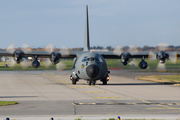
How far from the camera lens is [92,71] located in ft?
105

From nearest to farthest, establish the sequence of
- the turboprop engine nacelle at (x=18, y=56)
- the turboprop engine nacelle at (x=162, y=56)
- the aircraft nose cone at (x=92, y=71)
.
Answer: the aircraft nose cone at (x=92, y=71) → the turboprop engine nacelle at (x=162, y=56) → the turboprop engine nacelle at (x=18, y=56)

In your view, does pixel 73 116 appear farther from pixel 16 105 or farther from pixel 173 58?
pixel 173 58

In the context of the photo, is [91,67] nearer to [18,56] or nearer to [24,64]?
[18,56]

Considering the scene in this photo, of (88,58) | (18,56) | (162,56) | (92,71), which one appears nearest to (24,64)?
(18,56)

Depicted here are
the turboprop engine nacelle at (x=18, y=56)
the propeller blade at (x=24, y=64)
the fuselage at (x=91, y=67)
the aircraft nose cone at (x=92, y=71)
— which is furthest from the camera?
the propeller blade at (x=24, y=64)

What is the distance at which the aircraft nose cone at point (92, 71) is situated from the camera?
3209 cm

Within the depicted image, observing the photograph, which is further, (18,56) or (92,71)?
(18,56)

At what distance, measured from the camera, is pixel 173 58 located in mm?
43219

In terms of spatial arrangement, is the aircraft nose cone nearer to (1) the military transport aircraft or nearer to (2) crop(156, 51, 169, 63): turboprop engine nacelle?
(1) the military transport aircraft

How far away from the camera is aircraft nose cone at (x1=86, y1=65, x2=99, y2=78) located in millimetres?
32094

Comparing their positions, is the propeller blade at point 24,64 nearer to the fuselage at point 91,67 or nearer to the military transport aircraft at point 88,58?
the military transport aircraft at point 88,58

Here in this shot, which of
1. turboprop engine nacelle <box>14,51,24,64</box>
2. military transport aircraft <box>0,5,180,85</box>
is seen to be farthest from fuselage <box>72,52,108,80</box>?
turboprop engine nacelle <box>14,51,24,64</box>

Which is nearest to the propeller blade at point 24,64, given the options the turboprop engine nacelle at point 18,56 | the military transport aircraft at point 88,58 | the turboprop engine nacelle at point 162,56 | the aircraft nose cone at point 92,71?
the military transport aircraft at point 88,58

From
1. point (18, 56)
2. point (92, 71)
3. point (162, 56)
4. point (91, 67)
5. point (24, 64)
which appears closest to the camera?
point (92, 71)
